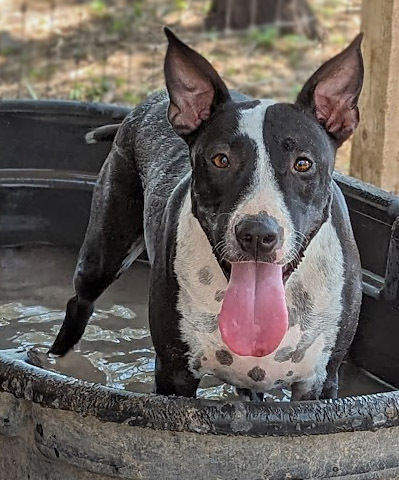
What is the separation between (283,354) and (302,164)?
1.75 feet

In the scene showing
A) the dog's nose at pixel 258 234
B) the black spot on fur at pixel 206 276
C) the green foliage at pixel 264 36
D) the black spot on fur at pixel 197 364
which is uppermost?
the dog's nose at pixel 258 234

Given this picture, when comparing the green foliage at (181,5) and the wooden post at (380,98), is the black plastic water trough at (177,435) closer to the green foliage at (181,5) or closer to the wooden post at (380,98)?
the wooden post at (380,98)

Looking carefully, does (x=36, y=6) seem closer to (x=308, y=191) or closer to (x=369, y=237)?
(x=369, y=237)

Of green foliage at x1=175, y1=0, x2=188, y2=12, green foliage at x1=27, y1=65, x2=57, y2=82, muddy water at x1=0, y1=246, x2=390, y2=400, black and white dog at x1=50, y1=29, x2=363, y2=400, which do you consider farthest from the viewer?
green foliage at x1=175, y1=0, x2=188, y2=12

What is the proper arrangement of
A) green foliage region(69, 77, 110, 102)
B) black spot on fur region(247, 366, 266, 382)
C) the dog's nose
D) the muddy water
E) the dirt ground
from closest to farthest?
the dog's nose, black spot on fur region(247, 366, 266, 382), the muddy water, green foliage region(69, 77, 110, 102), the dirt ground

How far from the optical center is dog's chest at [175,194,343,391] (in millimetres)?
2992

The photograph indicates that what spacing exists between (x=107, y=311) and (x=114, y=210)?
37.7 inches

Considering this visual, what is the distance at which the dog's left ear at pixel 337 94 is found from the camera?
9.64ft

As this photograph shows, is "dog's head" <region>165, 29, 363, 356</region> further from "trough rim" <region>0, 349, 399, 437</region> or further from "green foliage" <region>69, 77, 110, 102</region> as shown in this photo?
"green foliage" <region>69, 77, 110, 102</region>

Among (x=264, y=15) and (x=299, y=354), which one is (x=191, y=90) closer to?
(x=299, y=354)

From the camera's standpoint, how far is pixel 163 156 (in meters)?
3.53

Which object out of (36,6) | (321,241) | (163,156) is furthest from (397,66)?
(36,6)

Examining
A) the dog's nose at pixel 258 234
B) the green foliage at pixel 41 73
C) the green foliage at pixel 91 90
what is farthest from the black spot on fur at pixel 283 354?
the green foliage at pixel 41 73

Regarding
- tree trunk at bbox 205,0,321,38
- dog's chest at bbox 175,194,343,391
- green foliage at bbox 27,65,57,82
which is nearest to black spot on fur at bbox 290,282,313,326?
dog's chest at bbox 175,194,343,391
